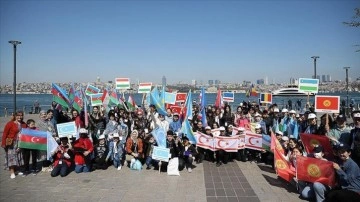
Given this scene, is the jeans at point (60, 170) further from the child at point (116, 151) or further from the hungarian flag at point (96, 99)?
the hungarian flag at point (96, 99)

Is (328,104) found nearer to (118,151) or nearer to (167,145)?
(167,145)

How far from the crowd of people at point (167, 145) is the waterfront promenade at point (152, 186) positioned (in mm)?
457

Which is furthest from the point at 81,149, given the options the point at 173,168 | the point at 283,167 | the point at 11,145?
the point at 283,167

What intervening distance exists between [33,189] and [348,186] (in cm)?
824

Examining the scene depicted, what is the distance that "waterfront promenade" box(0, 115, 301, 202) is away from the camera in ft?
25.0

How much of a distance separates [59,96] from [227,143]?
24.4ft

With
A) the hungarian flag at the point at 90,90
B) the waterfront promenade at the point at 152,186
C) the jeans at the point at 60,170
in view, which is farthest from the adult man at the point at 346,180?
the hungarian flag at the point at 90,90

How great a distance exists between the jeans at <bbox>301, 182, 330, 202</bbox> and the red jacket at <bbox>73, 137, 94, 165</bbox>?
6.99 m

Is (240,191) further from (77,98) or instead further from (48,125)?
(77,98)

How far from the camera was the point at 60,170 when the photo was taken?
9.64 metres

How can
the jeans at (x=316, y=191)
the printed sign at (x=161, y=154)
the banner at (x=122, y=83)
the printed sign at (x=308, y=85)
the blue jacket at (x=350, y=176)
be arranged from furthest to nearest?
the banner at (x=122, y=83) < the printed sign at (x=308, y=85) < the printed sign at (x=161, y=154) < the jeans at (x=316, y=191) < the blue jacket at (x=350, y=176)

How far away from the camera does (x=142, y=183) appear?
8.84 metres

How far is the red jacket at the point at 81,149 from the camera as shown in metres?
10.0

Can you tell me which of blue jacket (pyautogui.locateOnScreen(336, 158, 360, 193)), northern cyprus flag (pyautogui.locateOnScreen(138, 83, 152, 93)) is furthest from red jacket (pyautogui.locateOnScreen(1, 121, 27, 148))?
blue jacket (pyautogui.locateOnScreen(336, 158, 360, 193))
